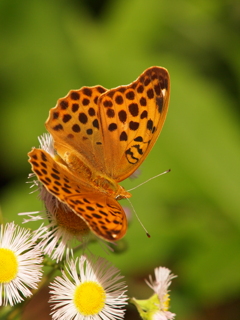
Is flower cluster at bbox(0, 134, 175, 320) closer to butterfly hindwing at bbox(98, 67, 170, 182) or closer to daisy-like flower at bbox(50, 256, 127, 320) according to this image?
daisy-like flower at bbox(50, 256, 127, 320)

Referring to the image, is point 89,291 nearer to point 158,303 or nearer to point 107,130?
point 158,303

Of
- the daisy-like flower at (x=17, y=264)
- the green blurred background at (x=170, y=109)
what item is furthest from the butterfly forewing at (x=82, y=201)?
the green blurred background at (x=170, y=109)

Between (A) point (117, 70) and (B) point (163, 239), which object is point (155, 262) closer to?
(B) point (163, 239)

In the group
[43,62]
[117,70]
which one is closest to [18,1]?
[43,62]

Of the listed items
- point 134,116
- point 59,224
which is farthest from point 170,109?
point 59,224

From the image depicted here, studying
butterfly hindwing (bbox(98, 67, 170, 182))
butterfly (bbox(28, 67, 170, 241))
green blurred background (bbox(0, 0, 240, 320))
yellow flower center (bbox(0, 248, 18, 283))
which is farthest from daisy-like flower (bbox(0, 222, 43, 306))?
green blurred background (bbox(0, 0, 240, 320))

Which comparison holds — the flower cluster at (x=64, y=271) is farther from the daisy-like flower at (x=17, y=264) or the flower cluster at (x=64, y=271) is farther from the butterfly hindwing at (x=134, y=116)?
the butterfly hindwing at (x=134, y=116)
